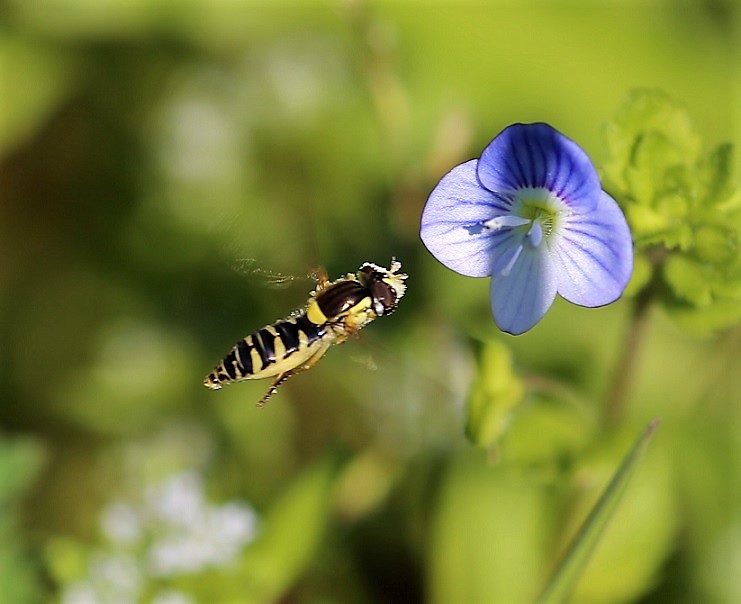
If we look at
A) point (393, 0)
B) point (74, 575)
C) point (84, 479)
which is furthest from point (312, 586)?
point (393, 0)

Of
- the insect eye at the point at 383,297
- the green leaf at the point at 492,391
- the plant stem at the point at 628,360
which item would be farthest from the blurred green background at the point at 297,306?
the insect eye at the point at 383,297

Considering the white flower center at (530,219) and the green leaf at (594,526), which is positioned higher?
the white flower center at (530,219)

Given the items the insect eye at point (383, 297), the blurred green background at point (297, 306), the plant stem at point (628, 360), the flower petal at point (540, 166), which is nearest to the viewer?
the flower petal at point (540, 166)

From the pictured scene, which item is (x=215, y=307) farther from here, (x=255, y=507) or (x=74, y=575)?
(x=74, y=575)

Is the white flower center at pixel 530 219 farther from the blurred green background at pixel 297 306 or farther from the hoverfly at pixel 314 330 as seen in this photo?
the blurred green background at pixel 297 306

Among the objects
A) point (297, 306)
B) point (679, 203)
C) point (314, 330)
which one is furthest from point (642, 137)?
point (297, 306)
